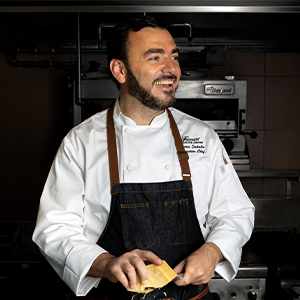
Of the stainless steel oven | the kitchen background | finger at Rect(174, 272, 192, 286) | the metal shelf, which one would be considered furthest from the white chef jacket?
the kitchen background

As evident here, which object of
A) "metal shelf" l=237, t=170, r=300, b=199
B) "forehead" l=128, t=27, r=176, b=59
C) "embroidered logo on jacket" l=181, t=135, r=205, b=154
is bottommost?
"metal shelf" l=237, t=170, r=300, b=199

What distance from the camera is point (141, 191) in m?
1.29

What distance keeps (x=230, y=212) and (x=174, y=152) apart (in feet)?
1.03

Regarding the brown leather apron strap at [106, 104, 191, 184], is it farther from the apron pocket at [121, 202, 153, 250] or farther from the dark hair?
A: the dark hair

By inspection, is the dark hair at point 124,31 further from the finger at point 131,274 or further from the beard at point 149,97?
the finger at point 131,274

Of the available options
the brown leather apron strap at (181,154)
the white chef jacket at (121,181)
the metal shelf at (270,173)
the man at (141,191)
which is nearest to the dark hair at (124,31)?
the man at (141,191)

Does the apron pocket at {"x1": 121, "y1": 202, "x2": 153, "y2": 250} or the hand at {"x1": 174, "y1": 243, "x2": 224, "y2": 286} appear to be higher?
the apron pocket at {"x1": 121, "y1": 202, "x2": 153, "y2": 250}

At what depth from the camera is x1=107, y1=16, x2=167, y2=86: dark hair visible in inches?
56.1

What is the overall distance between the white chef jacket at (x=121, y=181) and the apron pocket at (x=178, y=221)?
7cm

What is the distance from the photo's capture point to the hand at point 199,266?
107 cm

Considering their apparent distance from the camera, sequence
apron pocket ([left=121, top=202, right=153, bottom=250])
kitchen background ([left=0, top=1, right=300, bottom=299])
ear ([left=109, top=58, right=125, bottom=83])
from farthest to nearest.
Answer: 1. kitchen background ([left=0, top=1, right=300, bottom=299])
2. ear ([left=109, top=58, right=125, bottom=83])
3. apron pocket ([left=121, top=202, right=153, bottom=250])

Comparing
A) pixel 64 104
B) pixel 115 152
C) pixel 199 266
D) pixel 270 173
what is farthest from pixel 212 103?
pixel 199 266

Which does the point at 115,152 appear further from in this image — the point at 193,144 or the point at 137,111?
the point at 193,144

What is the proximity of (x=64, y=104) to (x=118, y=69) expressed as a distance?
5.33ft
